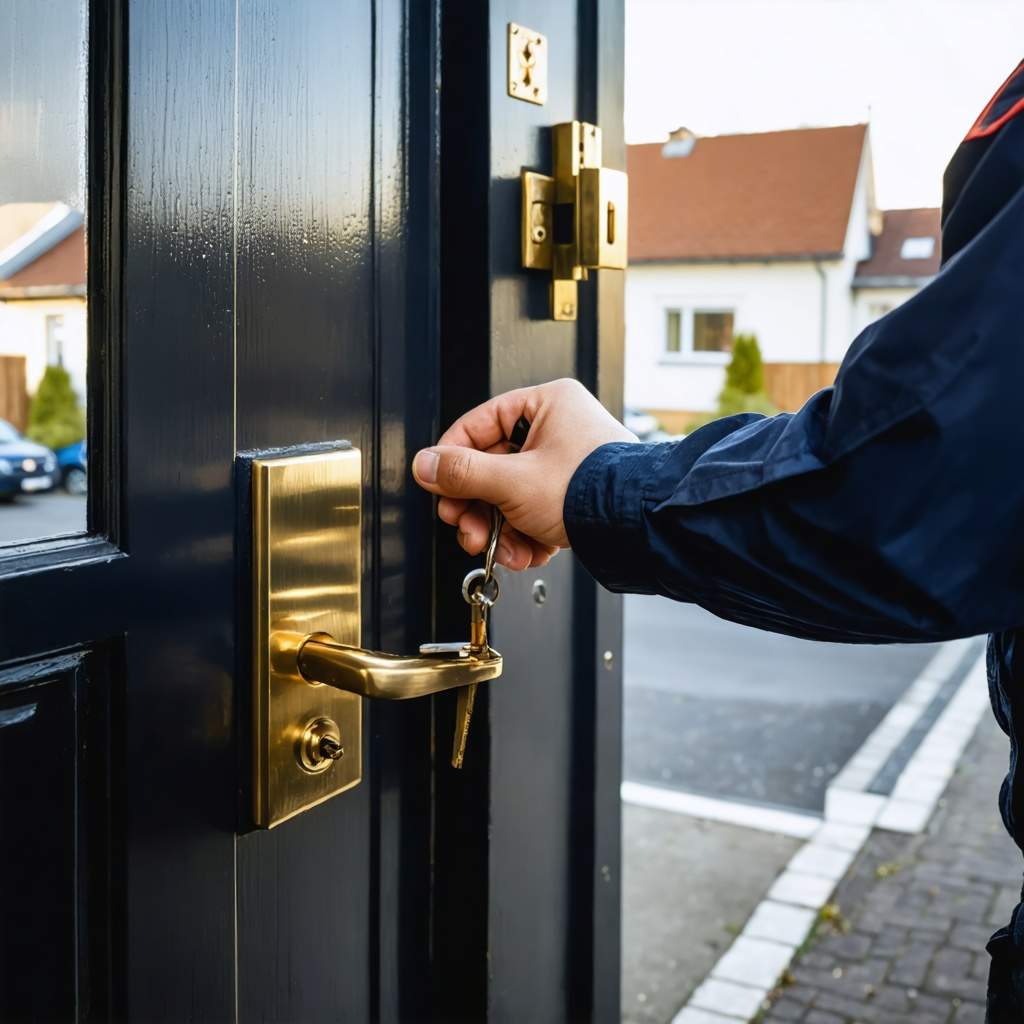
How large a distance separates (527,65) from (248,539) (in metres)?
0.58

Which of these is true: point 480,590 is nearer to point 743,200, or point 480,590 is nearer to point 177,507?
point 177,507

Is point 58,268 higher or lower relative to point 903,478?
higher

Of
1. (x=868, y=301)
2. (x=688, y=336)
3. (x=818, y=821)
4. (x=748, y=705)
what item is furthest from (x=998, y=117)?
(x=688, y=336)

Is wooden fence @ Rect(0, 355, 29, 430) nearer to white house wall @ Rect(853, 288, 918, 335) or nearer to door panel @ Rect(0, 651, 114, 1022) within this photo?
door panel @ Rect(0, 651, 114, 1022)

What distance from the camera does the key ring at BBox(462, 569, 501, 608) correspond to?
1104 millimetres

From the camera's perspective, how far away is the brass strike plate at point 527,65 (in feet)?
4.24

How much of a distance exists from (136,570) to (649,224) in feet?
46.6

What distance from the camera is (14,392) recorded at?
915mm

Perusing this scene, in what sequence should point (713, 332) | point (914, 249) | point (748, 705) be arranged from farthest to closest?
point (713, 332)
point (914, 249)
point (748, 705)

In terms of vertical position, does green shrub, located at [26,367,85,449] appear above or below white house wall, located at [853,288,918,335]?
below

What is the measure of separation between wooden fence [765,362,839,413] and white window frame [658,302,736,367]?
64 centimetres

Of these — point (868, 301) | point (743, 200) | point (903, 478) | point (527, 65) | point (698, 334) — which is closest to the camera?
point (903, 478)

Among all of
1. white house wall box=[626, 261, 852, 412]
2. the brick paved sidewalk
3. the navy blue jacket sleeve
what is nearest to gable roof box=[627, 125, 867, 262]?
white house wall box=[626, 261, 852, 412]

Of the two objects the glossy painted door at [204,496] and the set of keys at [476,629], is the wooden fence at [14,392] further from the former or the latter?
the set of keys at [476,629]
